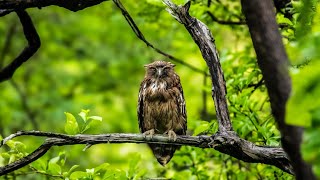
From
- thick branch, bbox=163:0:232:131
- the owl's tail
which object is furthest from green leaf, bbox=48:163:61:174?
the owl's tail

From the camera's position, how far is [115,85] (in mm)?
12969

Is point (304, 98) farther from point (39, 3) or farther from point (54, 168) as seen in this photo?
point (54, 168)

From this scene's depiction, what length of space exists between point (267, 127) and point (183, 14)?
1.28 m

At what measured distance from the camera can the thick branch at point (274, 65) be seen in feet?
6.52

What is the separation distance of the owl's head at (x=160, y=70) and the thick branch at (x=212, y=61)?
2.64 m

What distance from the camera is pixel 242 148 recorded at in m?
3.13

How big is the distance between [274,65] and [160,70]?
13.6ft

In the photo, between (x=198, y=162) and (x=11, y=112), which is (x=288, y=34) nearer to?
(x=198, y=162)

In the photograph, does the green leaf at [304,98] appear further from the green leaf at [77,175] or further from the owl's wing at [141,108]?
the owl's wing at [141,108]

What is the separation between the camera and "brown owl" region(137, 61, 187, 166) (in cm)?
568

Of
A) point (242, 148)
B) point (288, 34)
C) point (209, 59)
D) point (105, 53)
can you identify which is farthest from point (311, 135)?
point (105, 53)

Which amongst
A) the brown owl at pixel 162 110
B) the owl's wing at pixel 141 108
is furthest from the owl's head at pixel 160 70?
the owl's wing at pixel 141 108

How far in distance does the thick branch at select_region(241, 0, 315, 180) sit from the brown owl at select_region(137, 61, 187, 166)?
3539 millimetres

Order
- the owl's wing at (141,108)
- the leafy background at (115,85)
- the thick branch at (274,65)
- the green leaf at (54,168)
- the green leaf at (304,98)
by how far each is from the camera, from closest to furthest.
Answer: the green leaf at (304,98) → the thick branch at (274,65) → the green leaf at (54,168) → the leafy background at (115,85) → the owl's wing at (141,108)
